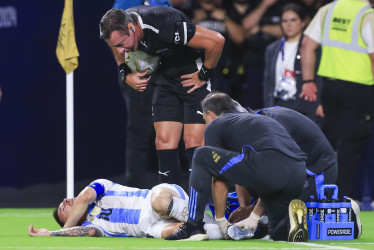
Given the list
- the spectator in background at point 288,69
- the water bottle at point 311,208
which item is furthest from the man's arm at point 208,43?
the spectator in background at point 288,69

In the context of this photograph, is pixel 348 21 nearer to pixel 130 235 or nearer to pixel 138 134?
pixel 138 134

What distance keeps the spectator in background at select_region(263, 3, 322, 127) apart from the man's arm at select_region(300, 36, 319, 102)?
3.1 inches

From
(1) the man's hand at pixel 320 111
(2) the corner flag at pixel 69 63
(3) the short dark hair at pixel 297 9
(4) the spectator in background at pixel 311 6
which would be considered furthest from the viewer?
(4) the spectator in background at pixel 311 6

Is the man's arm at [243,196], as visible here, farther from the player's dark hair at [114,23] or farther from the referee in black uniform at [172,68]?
the player's dark hair at [114,23]

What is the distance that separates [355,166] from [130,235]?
12.2 feet

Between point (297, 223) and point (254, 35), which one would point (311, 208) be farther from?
point (254, 35)

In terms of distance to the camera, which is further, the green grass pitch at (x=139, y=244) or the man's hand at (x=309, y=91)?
the man's hand at (x=309, y=91)

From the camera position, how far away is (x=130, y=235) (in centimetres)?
699

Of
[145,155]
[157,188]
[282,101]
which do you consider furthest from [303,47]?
[157,188]

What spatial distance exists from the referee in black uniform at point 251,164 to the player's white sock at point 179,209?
0.23 metres

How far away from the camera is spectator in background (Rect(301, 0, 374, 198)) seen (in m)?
9.95

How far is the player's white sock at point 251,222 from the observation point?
6.57m

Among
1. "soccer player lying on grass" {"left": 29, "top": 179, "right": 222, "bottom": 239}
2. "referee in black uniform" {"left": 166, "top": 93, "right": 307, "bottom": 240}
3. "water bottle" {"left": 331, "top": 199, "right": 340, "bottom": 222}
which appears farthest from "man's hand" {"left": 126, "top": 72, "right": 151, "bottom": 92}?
"water bottle" {"left": 331, "top": 199, "right": 340, "bottom": 222}

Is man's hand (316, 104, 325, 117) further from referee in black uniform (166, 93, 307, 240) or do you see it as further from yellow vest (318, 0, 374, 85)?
referee in black uniform (166, 93, 307, 240)
